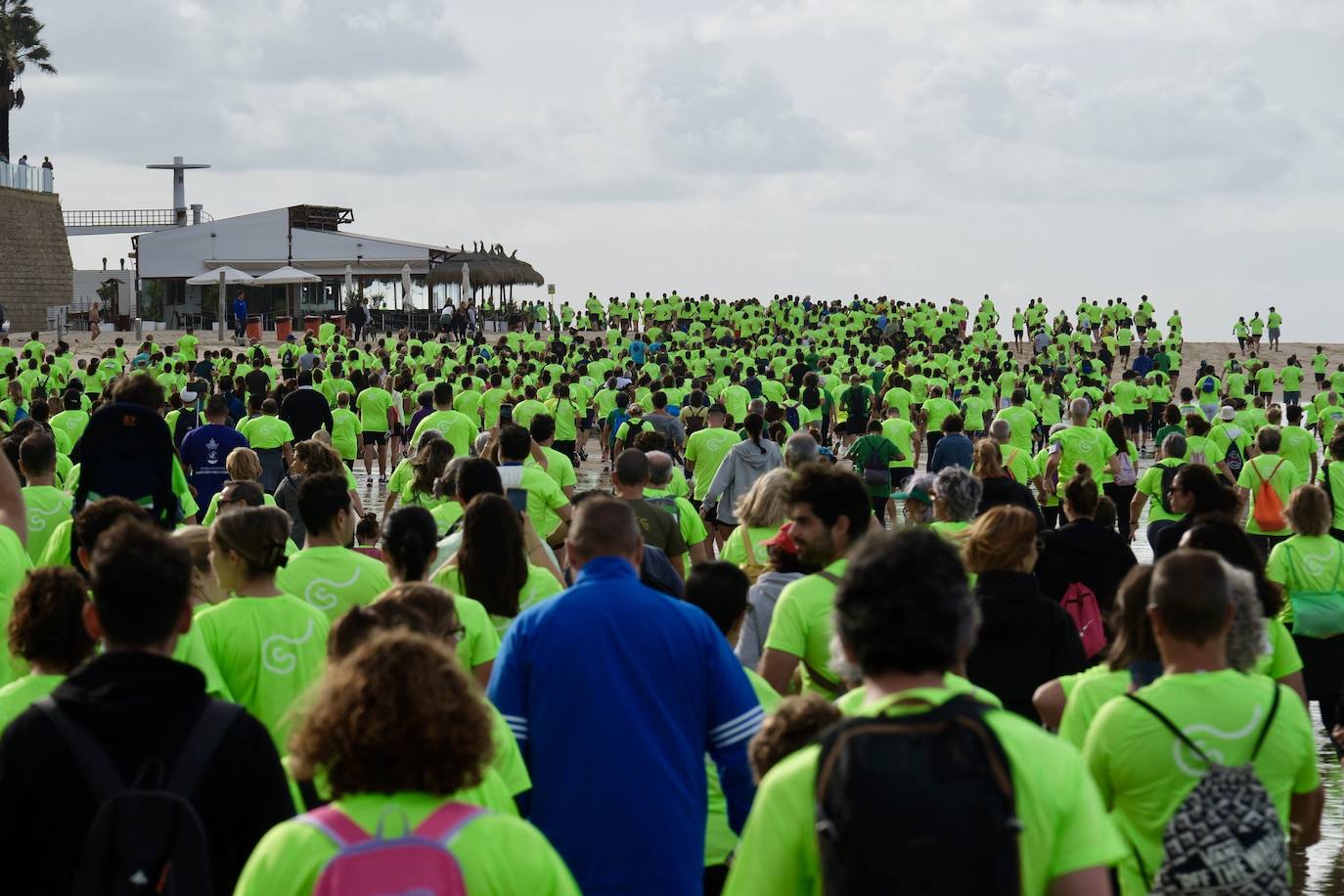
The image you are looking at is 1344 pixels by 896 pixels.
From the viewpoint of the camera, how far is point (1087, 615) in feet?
25.4

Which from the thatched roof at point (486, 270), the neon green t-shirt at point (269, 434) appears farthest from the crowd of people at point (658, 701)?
the thatched roof at point (486, 270)

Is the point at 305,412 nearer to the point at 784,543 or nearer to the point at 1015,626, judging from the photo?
the point at 784,543

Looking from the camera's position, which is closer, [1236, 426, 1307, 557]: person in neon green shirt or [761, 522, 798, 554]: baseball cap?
[761, 522, 798, 554]: baseball cap

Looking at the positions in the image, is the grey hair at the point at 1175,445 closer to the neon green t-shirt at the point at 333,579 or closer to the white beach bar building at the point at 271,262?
the neon green t-shirt at the point at 333,579

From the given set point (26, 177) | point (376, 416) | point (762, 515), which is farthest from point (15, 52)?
point (762, 515)

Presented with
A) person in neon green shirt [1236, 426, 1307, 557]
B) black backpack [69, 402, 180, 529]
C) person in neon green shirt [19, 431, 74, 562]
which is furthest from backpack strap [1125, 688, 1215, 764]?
person in neon green shirt [1236, 426, 1307, 557]

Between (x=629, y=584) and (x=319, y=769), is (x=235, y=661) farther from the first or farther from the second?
(x=319, y=769)

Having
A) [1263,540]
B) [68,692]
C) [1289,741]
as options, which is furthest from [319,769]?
[1263,540]

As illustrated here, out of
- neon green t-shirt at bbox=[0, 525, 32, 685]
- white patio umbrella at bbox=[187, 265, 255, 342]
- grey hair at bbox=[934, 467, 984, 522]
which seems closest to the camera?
neon green t-shirt at bbox=[0, 525, 32, 685]

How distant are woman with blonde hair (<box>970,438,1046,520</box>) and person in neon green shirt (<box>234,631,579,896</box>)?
7.86 metres

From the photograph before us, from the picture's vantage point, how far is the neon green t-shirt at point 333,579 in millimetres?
6504

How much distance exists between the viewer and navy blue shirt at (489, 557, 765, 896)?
4461 millimetres

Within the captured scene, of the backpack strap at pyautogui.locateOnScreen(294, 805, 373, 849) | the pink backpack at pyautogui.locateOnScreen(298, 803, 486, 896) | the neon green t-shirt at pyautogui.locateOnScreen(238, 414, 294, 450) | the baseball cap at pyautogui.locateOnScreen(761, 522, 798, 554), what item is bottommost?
the neon green t-shirt at pyautogui.locateOnScreen(238, 414, 294, 450)

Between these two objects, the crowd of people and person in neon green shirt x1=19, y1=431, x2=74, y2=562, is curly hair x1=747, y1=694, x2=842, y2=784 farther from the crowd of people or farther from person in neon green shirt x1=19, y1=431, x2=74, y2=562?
person in neon green shirt x1=19, y1=431, x2=74, y2=562
